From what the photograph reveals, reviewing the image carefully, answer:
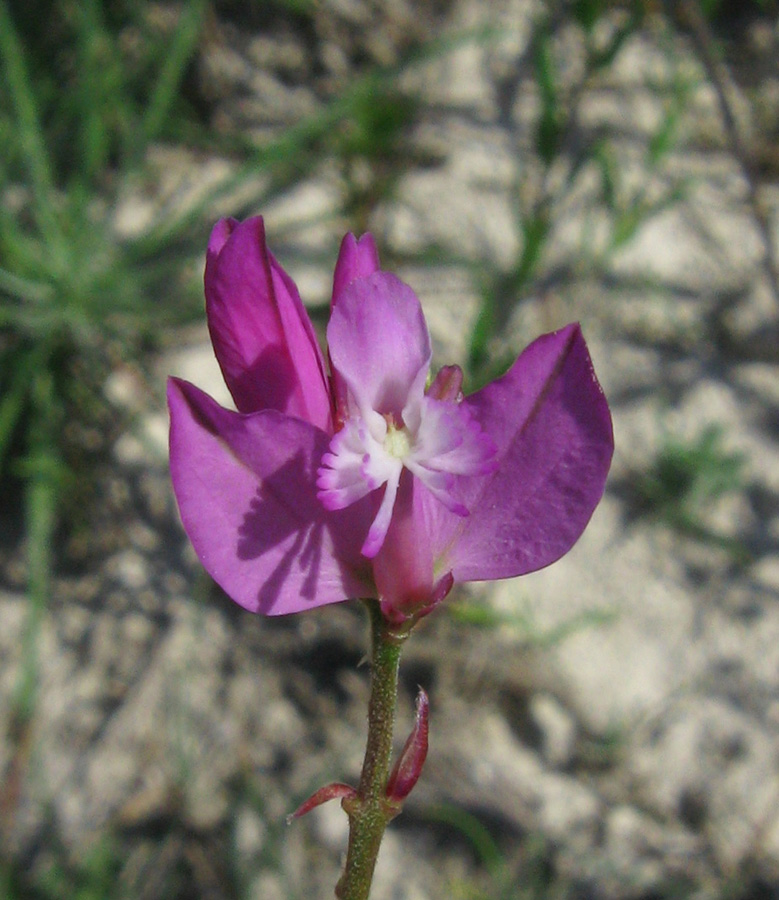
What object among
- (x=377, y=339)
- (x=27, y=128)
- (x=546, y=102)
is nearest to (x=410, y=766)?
(x=377, y=339)

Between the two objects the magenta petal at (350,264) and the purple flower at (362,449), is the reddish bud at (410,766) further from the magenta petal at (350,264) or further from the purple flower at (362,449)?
the magenta petal at (350,264)

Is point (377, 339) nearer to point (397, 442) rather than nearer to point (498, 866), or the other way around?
point (397, 442)

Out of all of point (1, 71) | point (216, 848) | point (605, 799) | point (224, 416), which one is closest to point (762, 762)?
point (605, 799)

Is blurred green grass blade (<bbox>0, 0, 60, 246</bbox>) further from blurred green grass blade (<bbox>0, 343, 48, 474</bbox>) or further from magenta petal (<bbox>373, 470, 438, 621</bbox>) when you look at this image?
magenta petal (<bbox>373, 470, 438, 621</bbox>)

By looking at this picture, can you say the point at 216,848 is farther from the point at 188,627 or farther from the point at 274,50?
the point at 274,50

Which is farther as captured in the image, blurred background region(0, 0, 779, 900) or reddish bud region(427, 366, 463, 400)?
blurred background region(0, 0, 779, 900)

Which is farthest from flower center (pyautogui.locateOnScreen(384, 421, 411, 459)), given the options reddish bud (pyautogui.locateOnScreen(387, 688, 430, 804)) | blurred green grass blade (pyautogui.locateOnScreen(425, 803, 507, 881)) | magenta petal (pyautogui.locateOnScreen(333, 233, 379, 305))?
blurred green grass blade (pyautogui.locateOnScreen(425, 803, 507, 881))
